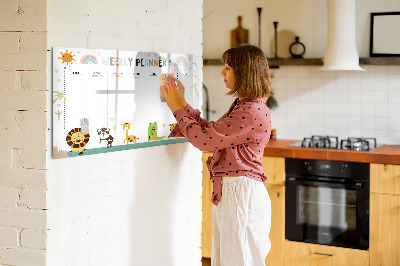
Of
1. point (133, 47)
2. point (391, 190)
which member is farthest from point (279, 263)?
point (133, 47)

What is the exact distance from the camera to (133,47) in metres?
2.64

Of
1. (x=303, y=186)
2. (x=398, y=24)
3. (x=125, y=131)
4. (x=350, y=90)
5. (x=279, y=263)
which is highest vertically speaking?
(x=398, y=24)

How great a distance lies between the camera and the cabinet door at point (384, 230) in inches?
155

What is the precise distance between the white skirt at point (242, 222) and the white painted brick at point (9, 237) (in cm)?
93

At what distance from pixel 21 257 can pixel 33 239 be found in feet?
0.33

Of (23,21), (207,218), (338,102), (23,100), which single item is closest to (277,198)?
(207,218)

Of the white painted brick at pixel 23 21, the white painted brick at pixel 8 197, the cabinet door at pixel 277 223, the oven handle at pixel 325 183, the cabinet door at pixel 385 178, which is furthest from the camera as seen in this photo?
the cabinet door at pixel 277 223

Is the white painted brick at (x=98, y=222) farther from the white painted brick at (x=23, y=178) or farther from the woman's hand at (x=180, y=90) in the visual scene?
the woman's hand at (x=180, y=90)

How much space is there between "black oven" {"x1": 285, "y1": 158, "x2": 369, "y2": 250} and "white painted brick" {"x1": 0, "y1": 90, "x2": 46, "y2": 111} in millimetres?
2420

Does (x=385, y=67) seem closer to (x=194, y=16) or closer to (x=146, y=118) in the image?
(x=194, y=16)

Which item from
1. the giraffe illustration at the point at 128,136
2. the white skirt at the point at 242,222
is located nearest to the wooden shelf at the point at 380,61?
the white skirt at the point at 242,222

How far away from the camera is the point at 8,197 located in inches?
91.0

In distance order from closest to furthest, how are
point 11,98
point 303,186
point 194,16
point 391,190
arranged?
point 11,98, point 194,16, point 391,190, point 303,186

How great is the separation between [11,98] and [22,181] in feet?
1.06
